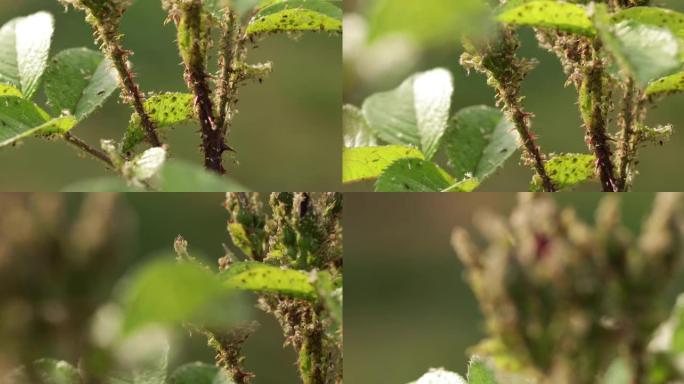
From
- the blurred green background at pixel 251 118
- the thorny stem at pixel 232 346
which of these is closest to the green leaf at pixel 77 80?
the thorny stem at pixel 232 346

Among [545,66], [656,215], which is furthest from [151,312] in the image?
[545,66]

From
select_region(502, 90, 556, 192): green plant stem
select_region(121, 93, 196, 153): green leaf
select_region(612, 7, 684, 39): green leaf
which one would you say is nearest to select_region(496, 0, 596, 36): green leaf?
select_region(612, 7, 684, 39): green leaf

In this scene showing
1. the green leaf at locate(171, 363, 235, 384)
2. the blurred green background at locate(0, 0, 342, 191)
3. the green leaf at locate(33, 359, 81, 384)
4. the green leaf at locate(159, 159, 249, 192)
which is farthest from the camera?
the blurred green background at locate(0, 0, 342, 191)

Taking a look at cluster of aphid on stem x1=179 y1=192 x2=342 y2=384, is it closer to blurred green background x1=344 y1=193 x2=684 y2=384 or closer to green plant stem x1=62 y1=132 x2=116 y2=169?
green plant stem x1=62 y1=132 x2=116 y2=169

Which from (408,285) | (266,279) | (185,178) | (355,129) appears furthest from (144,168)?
(408,285)

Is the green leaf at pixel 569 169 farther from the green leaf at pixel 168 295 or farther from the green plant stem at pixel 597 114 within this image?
the green leaf at pixel 168 295

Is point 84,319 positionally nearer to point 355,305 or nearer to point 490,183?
point 490,183
